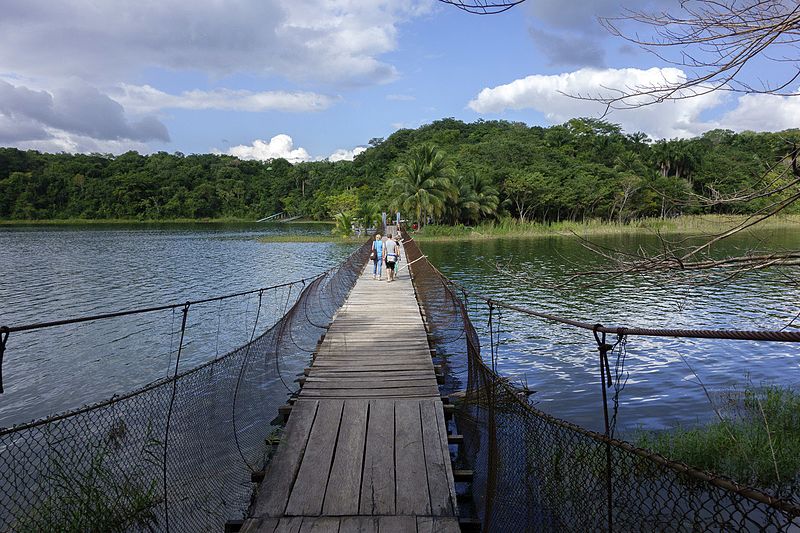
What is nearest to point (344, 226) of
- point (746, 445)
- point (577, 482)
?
point (746, 445)

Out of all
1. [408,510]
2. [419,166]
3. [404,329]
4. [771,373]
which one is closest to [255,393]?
[404,329]

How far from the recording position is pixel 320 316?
1176 cm

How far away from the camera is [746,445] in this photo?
447 cm

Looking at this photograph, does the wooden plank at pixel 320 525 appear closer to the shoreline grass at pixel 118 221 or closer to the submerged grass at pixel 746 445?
the submerged grass at pixel 746 445

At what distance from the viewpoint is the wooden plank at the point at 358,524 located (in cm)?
264

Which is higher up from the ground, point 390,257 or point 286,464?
point 390,257

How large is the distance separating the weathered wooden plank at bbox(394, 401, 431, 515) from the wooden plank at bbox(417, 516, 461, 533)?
2.7 inches

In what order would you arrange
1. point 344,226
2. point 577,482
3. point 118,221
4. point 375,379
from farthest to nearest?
point 118,221, point 344,226, point 375,379, point 577,482

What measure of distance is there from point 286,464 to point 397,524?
0.95 metres

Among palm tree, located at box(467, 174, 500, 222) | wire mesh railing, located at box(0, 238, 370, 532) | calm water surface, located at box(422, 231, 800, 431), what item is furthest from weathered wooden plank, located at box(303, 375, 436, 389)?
palm tree, located at box(467, 174, 500, 222)

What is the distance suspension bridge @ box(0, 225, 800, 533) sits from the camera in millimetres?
2635

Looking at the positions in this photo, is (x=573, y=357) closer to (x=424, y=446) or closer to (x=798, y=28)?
(x=424, y=446)

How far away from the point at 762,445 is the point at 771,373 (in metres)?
3.64

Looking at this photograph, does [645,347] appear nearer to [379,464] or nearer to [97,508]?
[379,464]
